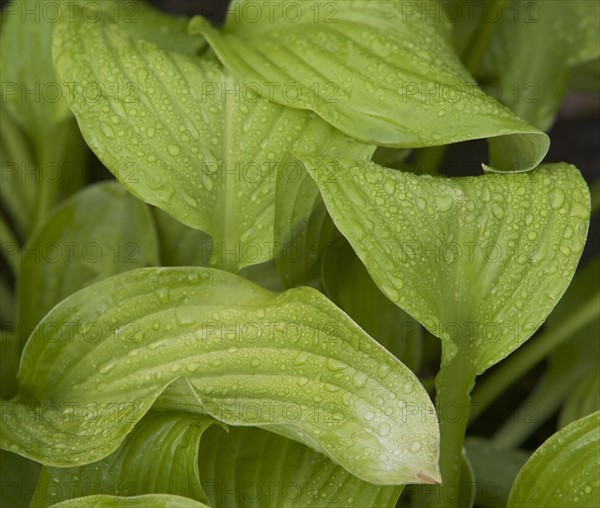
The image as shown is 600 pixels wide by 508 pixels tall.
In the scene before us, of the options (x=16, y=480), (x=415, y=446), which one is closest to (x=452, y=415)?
(x=415, y=446)

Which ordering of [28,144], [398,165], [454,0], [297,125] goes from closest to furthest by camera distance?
1. [297,125]
2. [398,165]
3. [454,0]
4. [28,144]

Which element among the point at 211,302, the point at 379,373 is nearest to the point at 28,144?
the point at 211,302

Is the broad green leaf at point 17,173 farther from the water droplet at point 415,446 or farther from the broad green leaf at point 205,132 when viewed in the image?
the water droplet at point 415,446

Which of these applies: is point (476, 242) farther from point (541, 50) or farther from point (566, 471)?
point (541, 50)

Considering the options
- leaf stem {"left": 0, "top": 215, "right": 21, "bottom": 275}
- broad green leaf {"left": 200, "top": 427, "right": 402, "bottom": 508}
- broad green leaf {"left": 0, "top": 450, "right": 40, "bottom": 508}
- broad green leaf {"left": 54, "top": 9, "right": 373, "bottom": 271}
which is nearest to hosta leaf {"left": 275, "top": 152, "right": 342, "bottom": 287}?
broad green leaf {"left": 54, "top": 9, "right": 373, "bottom": 271}

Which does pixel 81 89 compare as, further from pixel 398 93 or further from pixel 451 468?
pixel 451 468

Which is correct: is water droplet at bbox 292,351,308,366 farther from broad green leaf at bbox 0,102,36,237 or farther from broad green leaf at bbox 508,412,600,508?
broad green leaf at bbox 0,102,36,237
